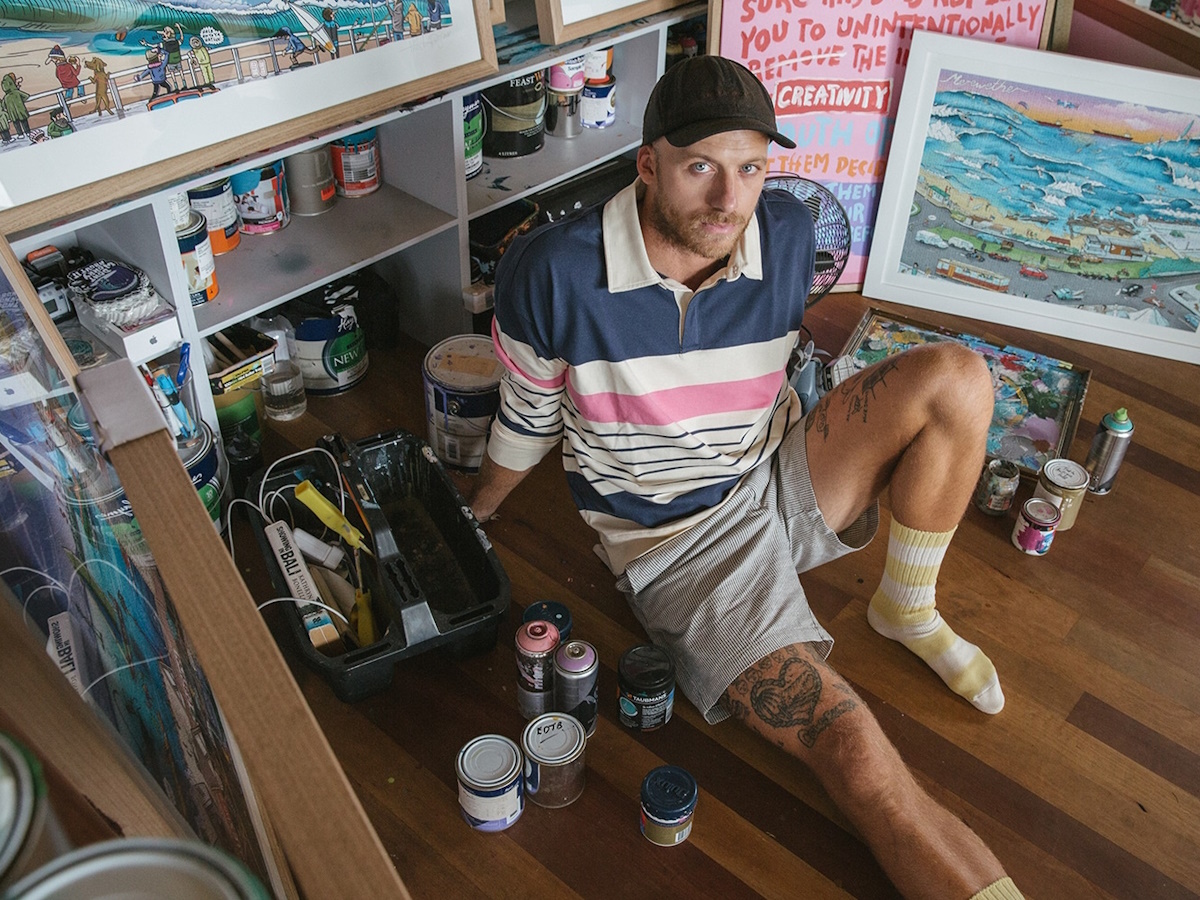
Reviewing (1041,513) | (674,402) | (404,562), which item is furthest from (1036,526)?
(404,562)

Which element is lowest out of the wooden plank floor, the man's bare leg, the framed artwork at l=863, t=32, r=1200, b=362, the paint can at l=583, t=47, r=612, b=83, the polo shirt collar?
the wooden plank floor

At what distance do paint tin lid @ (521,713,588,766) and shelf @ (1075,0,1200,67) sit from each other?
1.83 m

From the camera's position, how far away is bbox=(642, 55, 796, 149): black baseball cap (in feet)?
4.75

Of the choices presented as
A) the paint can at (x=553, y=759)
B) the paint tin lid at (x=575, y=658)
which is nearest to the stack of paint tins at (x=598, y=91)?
the paint tin lid at (x=575, y=658)

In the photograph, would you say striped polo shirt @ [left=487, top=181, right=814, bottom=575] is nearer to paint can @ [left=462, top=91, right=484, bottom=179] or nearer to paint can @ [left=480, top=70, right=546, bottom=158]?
paint can @ [left=462, top=91, right=484, bottom=179]

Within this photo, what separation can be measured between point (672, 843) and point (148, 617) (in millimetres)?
1039

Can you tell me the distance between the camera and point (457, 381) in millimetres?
2025

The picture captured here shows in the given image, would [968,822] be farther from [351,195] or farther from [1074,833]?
[351,195]

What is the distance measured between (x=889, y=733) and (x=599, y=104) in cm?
156

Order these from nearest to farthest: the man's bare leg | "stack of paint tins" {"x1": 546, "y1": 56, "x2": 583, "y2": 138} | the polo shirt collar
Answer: the man's bare leg < the polo shirt collar < "stack of paint tins" {"x1": 546, "y1": 56, "x2": 583, "y2": 138}

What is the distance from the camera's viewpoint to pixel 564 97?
95.0 inches

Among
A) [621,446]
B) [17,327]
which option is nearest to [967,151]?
[621,446]

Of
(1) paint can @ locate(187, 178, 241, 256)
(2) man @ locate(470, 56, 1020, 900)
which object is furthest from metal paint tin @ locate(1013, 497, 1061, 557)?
(1) paint can @ locate(187, 178, 241, 256)

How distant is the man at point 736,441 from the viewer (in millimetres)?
1489
